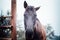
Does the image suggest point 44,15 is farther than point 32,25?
Yes

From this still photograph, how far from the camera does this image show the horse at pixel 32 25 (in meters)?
2.54

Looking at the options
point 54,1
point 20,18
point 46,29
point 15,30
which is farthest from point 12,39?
point 54,1

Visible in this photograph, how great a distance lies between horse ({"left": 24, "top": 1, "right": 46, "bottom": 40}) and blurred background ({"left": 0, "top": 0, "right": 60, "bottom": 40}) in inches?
2.4

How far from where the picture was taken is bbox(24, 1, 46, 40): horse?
254 centimetres

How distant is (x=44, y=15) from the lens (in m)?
2.67

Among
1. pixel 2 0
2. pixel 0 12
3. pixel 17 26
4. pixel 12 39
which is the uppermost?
pixel 2 0

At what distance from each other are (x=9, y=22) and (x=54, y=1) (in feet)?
2.44

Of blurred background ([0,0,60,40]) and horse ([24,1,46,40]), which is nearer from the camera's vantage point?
horse ([24,1,46,40])

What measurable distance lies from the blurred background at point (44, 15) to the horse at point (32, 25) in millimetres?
62

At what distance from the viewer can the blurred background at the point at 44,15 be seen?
2646mm

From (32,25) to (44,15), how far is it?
0.26 m

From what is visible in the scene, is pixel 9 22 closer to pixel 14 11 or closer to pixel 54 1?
pixel 14 11

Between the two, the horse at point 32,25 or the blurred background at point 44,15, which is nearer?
the horse at point 32,25

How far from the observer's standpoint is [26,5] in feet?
8.61
